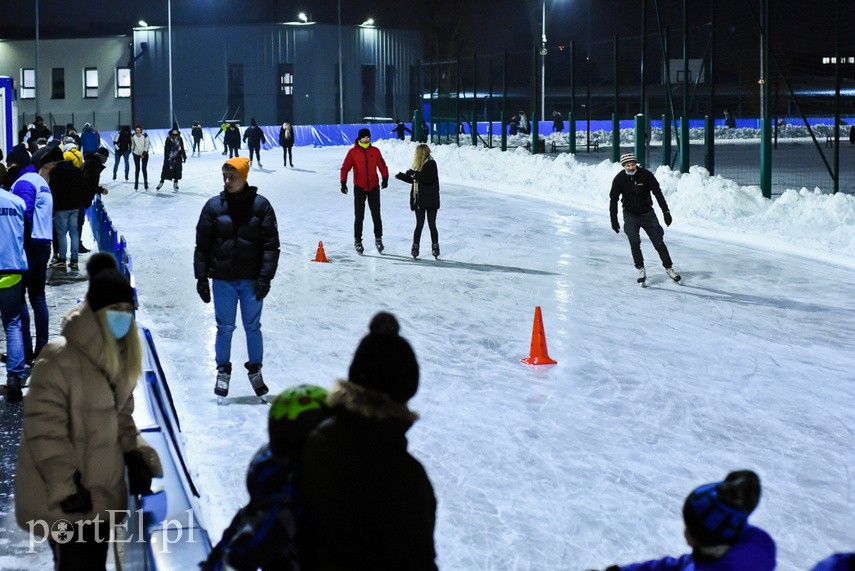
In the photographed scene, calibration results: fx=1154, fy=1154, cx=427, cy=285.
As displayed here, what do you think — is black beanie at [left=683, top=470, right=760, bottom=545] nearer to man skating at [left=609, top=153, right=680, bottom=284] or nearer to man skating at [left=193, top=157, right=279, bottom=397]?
man skating at [left=193, top=157, right=279, bottom=397]

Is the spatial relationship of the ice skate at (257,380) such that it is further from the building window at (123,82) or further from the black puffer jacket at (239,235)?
the building window at (123,82)

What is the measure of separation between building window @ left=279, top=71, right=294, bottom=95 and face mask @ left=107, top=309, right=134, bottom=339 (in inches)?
2275

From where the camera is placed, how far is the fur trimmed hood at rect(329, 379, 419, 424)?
271 cm

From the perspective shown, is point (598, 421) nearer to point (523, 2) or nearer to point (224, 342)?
point (224, 342)

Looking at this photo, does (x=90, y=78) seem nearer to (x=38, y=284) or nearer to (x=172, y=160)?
(x=172, y=160)

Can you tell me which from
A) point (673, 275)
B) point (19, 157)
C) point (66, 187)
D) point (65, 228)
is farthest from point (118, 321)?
point (65, 228)

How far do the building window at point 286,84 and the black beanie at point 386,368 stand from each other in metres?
58.9

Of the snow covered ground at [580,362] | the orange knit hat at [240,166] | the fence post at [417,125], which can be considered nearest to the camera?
the snow covered ground at [580,362]

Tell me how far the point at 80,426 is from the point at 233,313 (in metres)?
4.38

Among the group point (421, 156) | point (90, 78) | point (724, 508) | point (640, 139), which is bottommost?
point (724, 508)

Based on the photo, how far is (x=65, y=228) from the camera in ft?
46.9

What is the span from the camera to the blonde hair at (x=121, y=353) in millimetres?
3846

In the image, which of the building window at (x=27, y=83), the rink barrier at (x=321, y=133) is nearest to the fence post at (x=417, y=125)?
the rink barrier at (x=321, y=133)

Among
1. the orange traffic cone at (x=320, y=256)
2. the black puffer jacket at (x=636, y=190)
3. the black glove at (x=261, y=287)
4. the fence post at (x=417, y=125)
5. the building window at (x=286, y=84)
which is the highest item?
the building window at (x=286, y=84)
